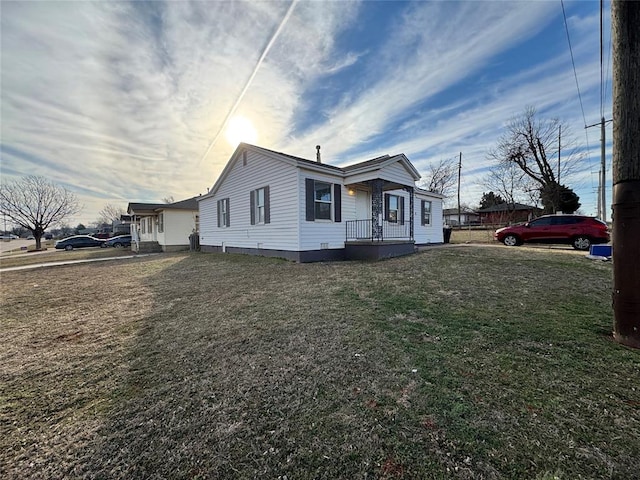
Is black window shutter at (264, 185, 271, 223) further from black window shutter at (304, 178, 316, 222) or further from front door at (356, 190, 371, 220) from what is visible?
front door at (356, 190, 371, 220)

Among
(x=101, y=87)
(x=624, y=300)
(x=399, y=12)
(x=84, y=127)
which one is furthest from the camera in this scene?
(x=84, y=127)

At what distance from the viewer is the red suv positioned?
11680 millimetres

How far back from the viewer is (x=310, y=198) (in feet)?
32.9

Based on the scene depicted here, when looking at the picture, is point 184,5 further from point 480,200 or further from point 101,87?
point 480,200

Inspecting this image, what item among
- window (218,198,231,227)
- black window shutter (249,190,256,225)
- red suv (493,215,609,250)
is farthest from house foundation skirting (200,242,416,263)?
red suv (493,215,609,250)

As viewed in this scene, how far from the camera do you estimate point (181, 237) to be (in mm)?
20281

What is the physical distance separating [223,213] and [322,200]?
22.2 ft

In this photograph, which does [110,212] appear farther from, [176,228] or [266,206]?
[266,206]

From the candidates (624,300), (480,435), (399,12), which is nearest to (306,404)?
(480,435)

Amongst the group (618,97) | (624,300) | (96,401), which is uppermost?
(618,97)

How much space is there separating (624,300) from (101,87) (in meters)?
13.1

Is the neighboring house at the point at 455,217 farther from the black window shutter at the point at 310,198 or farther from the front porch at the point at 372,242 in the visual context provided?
the black window shutter at the point at 310,198

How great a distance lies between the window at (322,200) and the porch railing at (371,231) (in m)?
1.12

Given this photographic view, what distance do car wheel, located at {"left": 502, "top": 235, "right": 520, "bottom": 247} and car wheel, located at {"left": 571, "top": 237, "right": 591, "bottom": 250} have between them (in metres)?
2.15
